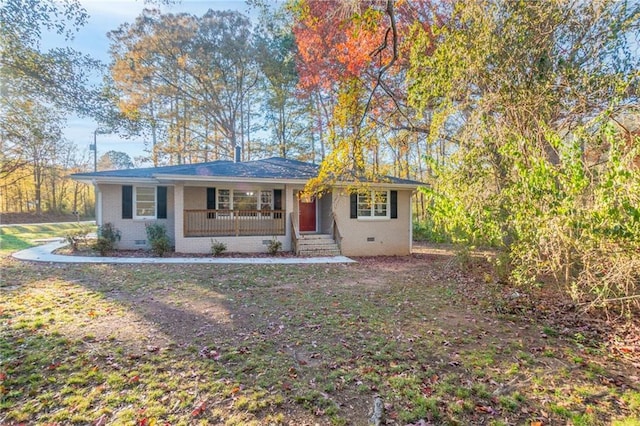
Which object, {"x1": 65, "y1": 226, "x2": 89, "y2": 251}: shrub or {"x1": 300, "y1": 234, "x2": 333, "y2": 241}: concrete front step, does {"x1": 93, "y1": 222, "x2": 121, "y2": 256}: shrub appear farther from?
{"x1": 300, "y1": 234, "x2": 333, "y2": 241}: concrete front step

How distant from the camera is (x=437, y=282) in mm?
7832

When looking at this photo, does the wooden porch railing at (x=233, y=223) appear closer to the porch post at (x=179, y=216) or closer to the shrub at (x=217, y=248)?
the porch post at (x=179, y=216)

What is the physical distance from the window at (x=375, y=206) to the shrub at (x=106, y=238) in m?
8.84

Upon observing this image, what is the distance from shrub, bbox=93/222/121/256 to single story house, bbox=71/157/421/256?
0.64ft

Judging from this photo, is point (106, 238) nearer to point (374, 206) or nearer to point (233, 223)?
point (233, 223)

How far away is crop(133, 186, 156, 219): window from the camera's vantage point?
37.4 ft

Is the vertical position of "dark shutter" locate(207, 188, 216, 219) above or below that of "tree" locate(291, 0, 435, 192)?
below

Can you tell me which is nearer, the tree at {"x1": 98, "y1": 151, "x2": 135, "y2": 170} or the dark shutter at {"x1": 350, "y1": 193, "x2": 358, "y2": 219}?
the dark shutter at {"x1": 350, "y1": 193, "x2": 358, "y2": 219}

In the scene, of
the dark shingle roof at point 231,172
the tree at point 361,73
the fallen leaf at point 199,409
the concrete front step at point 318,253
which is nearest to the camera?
the fallen leaf at point 199,409

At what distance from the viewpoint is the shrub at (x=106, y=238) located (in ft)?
33.0

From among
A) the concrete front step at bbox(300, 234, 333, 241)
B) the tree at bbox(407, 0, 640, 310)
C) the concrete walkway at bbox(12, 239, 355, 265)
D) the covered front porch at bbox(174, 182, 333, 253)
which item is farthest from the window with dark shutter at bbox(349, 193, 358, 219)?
the tree at bbox(407, 0, 640, 310)

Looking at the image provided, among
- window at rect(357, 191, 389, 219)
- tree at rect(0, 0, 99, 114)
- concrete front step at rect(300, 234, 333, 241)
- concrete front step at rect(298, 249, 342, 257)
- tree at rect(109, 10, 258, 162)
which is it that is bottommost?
concrete front step at rect(298, 249, 342, 257)

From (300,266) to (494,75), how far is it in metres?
6.67

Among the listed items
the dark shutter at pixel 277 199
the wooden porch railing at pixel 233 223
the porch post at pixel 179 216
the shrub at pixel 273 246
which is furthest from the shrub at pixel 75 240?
the dark shutter at pixel 277 199
